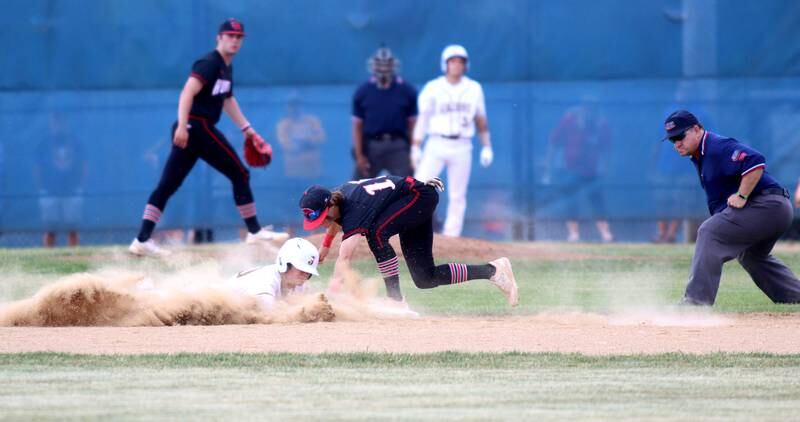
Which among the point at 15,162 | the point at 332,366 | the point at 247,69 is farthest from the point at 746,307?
the point at 15,162

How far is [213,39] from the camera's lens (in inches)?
752

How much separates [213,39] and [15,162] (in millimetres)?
3168

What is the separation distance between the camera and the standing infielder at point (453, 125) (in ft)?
55.0

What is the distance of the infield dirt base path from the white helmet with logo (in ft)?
1.40

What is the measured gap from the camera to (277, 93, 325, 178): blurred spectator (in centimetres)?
1898

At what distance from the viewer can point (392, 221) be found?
9.86 m

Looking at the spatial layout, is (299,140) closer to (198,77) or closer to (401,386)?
(198,77)

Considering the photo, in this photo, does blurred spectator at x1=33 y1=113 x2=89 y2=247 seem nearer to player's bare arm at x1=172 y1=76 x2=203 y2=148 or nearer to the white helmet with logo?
player's bare arm at x1=172 y1=76 x2=203 y2=148

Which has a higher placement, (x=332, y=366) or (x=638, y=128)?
(x=638, y=128)

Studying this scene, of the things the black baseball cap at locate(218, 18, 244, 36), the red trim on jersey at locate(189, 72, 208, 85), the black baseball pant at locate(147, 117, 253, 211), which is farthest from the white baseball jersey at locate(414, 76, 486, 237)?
the red trim on jersey at locate(189, 72, 208, 85)

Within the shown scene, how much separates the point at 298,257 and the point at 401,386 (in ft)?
8.86

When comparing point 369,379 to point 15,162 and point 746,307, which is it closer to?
point 746,307

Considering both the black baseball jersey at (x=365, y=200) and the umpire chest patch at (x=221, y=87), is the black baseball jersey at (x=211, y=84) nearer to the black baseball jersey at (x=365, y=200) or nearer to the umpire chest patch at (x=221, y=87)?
the umpire chest patch at (x=221, y=87)

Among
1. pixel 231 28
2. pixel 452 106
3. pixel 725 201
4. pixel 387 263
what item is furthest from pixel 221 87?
pixel 725 201
